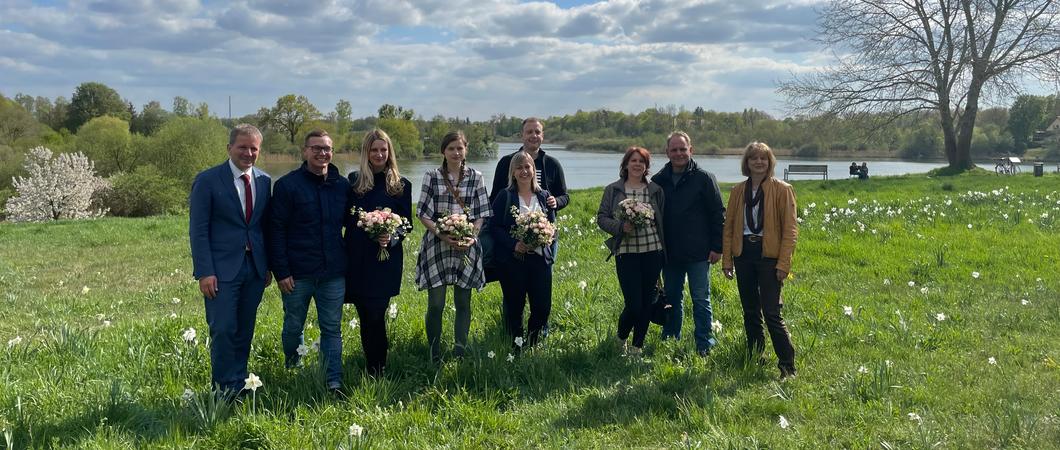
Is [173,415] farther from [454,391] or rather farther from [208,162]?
[208,162]

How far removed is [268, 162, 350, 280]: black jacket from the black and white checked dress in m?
0.74

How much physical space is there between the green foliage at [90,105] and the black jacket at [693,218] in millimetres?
76279

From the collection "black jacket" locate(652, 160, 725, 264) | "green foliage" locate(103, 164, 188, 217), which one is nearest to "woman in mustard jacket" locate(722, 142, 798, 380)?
"black jacket" locate(652, 160, 725, 264)

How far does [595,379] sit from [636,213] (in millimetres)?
1354

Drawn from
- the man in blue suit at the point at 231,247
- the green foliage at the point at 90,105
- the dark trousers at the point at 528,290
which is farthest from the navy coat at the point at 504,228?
the green foliage at the point at 90,105

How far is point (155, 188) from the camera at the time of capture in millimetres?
34969

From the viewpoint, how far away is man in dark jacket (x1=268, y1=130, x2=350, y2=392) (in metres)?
4.47

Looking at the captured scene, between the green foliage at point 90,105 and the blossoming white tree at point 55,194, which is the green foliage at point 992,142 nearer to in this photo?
the blossoming white tree at point 55,194

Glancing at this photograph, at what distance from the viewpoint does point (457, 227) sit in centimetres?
493

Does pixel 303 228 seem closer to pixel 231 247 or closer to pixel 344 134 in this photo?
pixel 231 247

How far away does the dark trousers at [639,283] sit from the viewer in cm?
551

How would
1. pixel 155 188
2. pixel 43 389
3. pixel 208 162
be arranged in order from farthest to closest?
pixel 208 162 < pixel 155 188 < pixel 43 389

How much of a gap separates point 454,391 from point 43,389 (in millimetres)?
2788

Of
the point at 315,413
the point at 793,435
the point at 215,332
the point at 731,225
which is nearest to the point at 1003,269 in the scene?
the point at 731,225
